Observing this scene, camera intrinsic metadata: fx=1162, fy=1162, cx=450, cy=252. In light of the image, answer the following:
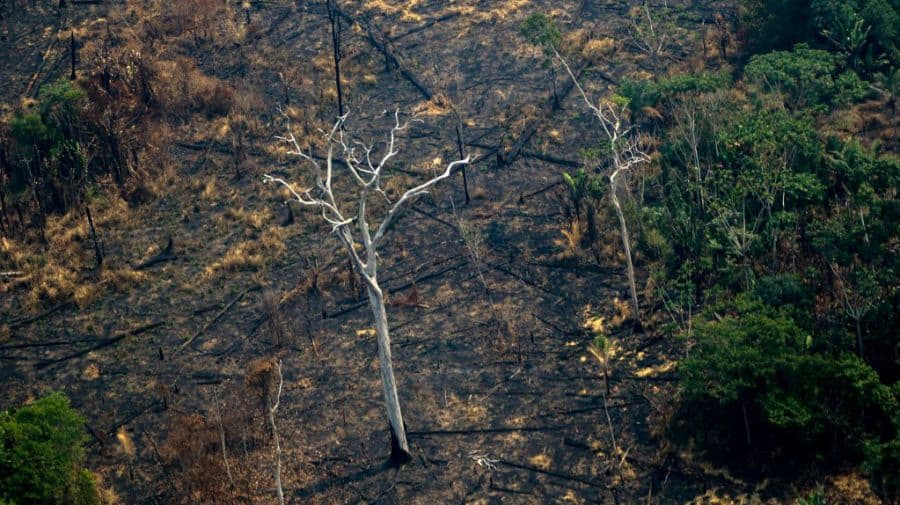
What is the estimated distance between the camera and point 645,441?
3609 centimetres

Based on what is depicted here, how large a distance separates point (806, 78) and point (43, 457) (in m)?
33.4

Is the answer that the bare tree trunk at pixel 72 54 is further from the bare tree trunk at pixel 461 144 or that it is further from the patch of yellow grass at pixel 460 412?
the patch of yellow grass at pixel 460 412

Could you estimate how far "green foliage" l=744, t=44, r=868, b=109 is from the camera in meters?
48.6

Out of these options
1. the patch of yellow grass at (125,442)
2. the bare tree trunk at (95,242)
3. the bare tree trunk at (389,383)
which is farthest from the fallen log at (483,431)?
the bare tree trunk at (95,242)


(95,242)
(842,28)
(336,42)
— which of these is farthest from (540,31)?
(95,242)

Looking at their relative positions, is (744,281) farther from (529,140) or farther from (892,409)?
(529,140)

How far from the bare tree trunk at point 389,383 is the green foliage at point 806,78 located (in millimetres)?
22777

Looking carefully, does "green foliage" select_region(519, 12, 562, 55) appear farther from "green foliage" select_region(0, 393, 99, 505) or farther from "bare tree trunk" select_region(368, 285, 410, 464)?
"green foliage" select_region(0, 393, 99, 505)

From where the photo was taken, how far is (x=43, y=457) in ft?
106

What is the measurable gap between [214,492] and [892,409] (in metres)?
20.1

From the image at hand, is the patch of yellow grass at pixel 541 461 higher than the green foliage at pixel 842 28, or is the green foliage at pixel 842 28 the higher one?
the green foliage at pixel 842 28

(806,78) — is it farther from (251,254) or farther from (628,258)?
(251,254)

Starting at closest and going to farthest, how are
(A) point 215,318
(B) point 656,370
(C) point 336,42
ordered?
(B) point 656,370 < (A) point 215,318 < (C) point 336,42

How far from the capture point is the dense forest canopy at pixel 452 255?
34.9m
